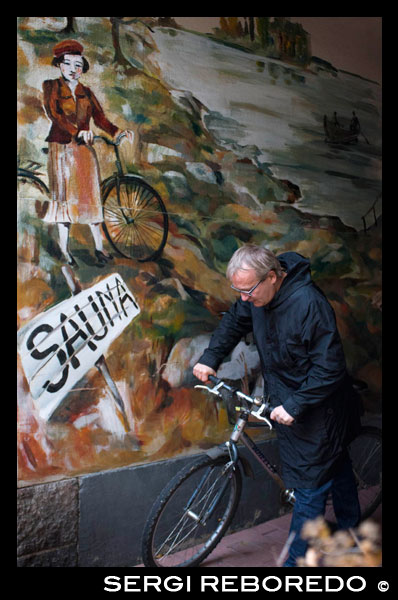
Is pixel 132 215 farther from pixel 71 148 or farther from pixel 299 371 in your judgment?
pixel 299 371

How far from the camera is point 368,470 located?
197 inches

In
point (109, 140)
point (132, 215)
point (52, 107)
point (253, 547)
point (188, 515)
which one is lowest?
point (253, 547)

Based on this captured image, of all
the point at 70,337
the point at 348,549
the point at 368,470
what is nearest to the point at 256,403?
the point at 70,337

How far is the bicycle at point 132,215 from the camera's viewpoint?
157 inches

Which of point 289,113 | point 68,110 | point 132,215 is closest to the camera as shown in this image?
point 68,110

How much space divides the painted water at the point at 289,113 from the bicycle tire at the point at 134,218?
80cm

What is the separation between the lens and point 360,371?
18.5ft

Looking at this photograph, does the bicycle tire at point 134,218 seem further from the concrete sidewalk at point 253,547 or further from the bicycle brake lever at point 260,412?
the concrete sidewalk at point 253,547

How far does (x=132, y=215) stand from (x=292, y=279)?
122 cm

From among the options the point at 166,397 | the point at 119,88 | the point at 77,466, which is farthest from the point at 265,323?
the point at 119,88

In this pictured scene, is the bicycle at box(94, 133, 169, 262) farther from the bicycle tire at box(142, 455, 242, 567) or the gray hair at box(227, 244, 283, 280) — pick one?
the bicycle tire at box(142, 455, 242, 567)

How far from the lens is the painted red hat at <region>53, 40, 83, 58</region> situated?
3.76m

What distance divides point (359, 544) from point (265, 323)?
6.36 ft

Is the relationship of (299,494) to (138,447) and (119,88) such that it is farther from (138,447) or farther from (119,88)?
(119,88)
